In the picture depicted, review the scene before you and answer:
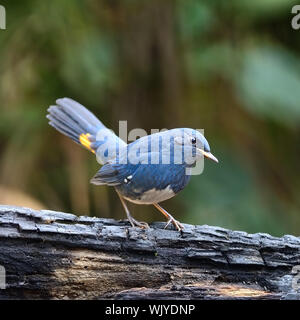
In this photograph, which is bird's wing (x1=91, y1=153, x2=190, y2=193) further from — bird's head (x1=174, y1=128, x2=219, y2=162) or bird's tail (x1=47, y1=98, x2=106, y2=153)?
bird's tail (x1=47, y1=98, x2=106, y2=153)

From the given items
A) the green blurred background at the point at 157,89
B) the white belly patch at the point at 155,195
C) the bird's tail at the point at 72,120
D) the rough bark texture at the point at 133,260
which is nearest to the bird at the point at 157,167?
the white belly patch at the point at 155,195

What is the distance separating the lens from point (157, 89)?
21.3 ft

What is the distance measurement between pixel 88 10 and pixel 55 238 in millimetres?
3816

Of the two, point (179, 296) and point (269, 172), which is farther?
point (269, 172)

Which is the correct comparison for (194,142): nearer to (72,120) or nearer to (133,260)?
(133,260)

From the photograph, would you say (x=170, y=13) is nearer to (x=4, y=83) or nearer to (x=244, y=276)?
(x=4, y=83)

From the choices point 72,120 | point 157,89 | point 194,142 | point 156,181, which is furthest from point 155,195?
point 157,89

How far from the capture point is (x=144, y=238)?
350 cm

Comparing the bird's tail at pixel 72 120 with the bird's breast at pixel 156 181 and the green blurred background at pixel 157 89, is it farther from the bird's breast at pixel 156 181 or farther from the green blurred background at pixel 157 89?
the green blurred background at pixel 157 89

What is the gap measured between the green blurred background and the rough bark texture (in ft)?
8.40

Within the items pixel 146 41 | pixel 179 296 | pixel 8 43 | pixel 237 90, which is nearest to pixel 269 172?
pixel 237 90

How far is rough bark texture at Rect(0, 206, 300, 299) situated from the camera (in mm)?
3162

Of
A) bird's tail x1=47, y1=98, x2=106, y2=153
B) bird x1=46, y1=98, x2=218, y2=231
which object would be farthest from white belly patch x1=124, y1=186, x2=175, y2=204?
bird's tail x1=47, y1=98, x2=106, y2=153

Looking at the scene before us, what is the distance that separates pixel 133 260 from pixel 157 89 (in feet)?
11.2
